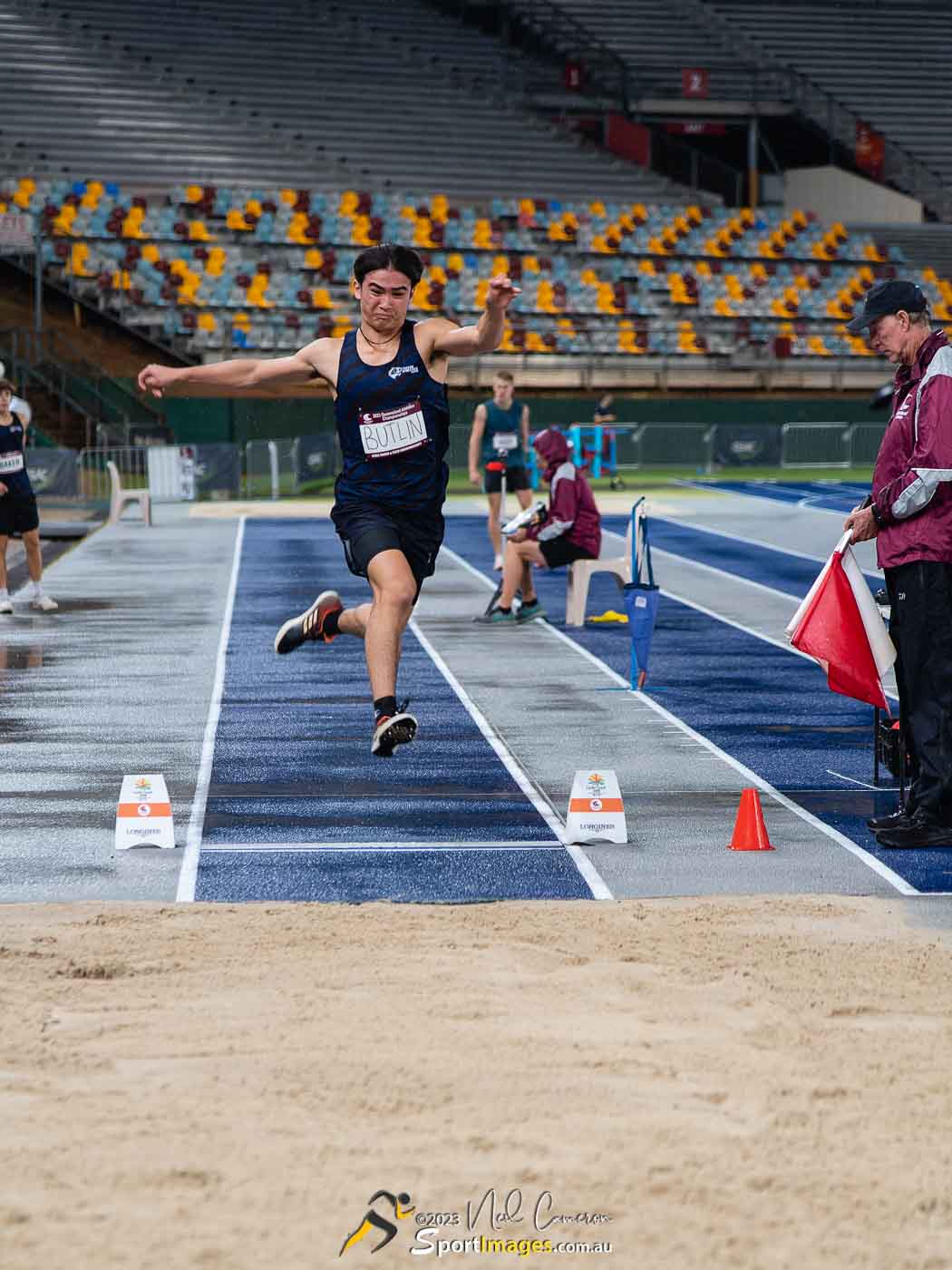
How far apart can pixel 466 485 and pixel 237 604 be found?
19589mm

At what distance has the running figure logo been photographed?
351cm

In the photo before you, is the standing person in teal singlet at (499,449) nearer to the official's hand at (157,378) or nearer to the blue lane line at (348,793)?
the blue lane line at (348,793)

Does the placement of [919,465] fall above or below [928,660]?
above

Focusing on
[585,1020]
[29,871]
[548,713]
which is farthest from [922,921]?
[548,713]

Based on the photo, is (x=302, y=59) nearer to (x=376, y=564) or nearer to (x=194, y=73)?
(x=194, y=73)

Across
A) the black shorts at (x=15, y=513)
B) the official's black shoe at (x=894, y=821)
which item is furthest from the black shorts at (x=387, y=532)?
the black shorts at (x=15, y=513)

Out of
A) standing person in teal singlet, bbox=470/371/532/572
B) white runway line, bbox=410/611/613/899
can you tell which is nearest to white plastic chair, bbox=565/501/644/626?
white runway line, bbox=410/611/613/899

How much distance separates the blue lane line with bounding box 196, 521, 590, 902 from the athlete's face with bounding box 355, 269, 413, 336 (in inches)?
82.4

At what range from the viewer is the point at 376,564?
723cm

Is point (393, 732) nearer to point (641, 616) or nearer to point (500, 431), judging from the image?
point (641, 616)

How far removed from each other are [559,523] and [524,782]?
5.98 meters

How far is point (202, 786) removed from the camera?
855cm

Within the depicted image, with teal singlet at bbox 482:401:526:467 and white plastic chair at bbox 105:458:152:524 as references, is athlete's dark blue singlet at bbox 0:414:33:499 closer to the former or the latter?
teal singlet at bbox 482:401:526:467

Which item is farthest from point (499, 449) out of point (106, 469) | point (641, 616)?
point (106, 469)
